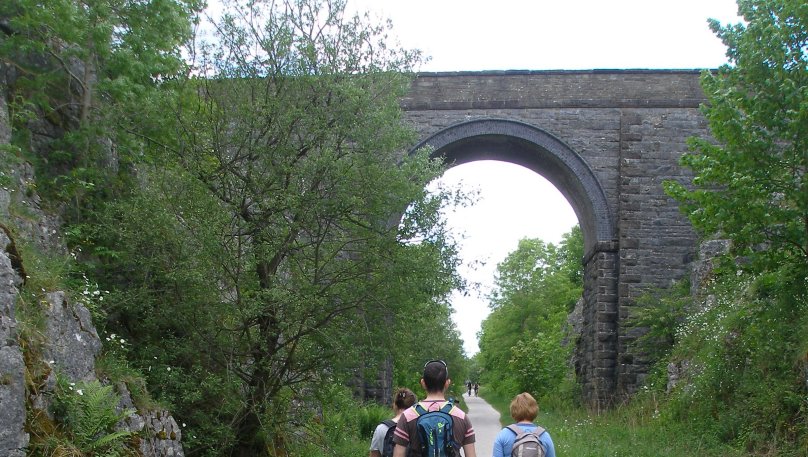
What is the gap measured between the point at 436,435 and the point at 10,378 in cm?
314

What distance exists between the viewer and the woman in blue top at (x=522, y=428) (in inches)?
187

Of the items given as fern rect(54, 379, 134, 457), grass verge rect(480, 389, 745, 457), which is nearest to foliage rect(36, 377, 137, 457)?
fern rect(54, 379, 134, 457)

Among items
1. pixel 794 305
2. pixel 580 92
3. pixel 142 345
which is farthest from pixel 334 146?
pixel 580 92

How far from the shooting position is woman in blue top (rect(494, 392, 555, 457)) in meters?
4.74

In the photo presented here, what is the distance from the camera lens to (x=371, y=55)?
32.4ft

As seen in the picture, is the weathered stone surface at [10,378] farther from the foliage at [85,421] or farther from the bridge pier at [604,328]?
the bridge pier at [604,328]

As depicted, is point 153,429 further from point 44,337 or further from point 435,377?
point 435,377

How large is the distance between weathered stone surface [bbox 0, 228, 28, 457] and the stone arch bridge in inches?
527

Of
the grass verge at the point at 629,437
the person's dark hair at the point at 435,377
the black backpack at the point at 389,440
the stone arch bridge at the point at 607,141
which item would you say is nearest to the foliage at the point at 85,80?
the black backpack at the point at 389,440

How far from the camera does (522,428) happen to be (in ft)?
15.8

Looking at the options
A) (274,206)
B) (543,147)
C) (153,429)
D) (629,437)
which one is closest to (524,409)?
(153,429)

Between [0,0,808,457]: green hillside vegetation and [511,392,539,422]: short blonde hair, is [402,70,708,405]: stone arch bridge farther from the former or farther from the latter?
[511,392,539,422]: short blonde hair

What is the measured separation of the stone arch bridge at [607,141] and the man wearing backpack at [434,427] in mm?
14317

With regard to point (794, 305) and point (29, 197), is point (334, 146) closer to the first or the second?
point (29, 197)
